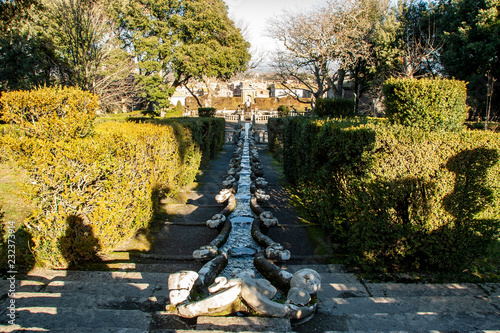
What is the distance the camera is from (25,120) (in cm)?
438

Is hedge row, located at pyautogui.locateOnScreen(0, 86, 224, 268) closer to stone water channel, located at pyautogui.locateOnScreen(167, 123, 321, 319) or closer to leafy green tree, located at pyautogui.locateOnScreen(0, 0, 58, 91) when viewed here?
stone water channel, located at pyautogui.locateOnScreen(167, 123, 321, 319)

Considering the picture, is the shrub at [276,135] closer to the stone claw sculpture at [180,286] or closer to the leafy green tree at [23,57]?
the stone claw sculpture at [180,286]

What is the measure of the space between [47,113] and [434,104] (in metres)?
6.98

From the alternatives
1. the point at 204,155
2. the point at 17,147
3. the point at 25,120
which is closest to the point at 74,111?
the point at 25,120

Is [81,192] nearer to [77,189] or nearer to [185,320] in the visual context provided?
[77,189]

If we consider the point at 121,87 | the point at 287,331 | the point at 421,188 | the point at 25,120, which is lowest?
the point at 287,331

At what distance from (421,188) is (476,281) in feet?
4.95

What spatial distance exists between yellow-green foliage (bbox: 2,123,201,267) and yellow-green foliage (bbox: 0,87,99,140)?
8.4 inches

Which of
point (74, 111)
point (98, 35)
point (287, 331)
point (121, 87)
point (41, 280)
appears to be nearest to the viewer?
point (287, 331)

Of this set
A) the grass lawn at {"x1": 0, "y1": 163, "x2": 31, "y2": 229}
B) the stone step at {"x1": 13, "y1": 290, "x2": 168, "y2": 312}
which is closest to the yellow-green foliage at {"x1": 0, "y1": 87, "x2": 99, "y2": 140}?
the grass lawn at {"x1": 0, "y1": 163, "x2": 31, "y2": 229}

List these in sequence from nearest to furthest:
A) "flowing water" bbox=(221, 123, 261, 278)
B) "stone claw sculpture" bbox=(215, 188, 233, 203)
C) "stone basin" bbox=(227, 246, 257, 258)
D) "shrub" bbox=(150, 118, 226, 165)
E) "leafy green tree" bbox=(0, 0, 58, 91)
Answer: "flowing water" bbox=(221, 123, 261, 278), "stone basin" bbox=(227, 246, 257, 258), "stone claw sculpture" bbox=(215, 188, 233, 203), "shrub" bbox=(150, 118, 226, 165), "leafy green tree" bbox=(0, 0, 58, 91)

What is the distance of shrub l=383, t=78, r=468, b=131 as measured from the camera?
6.13m

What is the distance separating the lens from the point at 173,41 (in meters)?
32.0

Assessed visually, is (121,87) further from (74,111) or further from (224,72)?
(74,111)
